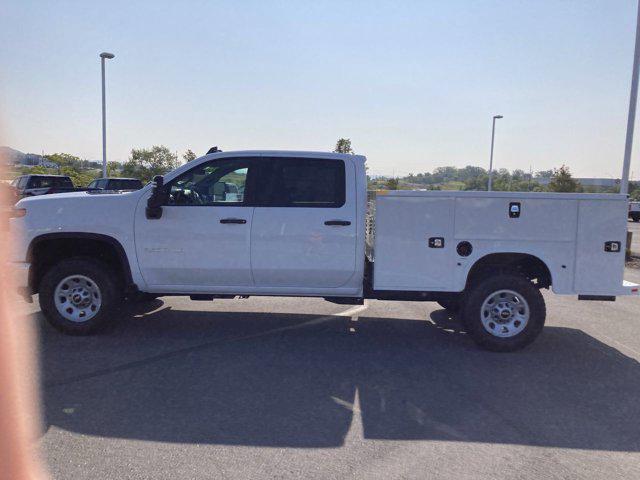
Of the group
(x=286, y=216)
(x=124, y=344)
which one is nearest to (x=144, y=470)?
(x=124, y=344)

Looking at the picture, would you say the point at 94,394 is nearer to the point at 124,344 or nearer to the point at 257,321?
the point at 124,344

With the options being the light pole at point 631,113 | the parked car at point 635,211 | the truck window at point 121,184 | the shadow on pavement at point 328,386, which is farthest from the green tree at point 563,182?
the shadow on pavement at point 328,386

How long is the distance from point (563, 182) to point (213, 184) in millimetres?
32281

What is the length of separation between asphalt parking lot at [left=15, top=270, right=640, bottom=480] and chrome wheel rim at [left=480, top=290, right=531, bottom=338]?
29cm

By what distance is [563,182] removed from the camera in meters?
33.9

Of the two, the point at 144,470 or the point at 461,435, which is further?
the point at 461,435

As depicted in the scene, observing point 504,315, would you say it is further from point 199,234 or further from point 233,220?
point 199,234

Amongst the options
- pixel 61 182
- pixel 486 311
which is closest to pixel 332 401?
pixel 486 311

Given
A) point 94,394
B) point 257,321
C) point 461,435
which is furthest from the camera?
point 257,321

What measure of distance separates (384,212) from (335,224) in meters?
0.55

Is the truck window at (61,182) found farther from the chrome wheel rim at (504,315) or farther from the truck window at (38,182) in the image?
the chrome wheel rim at (504,315)

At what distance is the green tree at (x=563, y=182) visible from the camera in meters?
33.6

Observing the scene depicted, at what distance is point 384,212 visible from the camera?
5.95 meters

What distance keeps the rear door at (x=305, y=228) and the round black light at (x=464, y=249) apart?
1151mm
